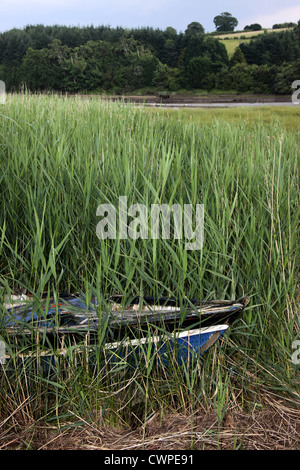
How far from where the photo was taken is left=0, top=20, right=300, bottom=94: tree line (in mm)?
13203

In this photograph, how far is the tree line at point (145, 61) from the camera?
1320cm

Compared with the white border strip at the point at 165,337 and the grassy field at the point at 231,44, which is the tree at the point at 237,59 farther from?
the white border strip at the point at 165,337

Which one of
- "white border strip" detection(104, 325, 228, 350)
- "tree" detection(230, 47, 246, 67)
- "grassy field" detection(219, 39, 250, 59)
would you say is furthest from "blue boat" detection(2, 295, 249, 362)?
"grassy field" detection(219, 39, 250, 59)

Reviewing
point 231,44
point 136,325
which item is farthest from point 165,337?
point 231,44

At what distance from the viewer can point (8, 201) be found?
3.20 metres

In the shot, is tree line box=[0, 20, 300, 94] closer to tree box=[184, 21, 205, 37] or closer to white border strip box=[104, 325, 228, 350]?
tree box=[184, 21, 205, 37]

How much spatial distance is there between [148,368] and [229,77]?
18.3 m

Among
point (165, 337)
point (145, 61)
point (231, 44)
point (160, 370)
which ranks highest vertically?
point (231, 44)

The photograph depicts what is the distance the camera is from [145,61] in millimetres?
14445

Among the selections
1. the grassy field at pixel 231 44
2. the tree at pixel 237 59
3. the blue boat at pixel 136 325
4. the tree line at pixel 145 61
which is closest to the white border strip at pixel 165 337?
the blue boat at pixel 136 325

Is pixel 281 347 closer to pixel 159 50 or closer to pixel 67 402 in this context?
pixel 67 402

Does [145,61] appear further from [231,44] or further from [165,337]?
[165,337]

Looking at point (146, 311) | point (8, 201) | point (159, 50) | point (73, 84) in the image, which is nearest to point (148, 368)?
point (146, 311)
